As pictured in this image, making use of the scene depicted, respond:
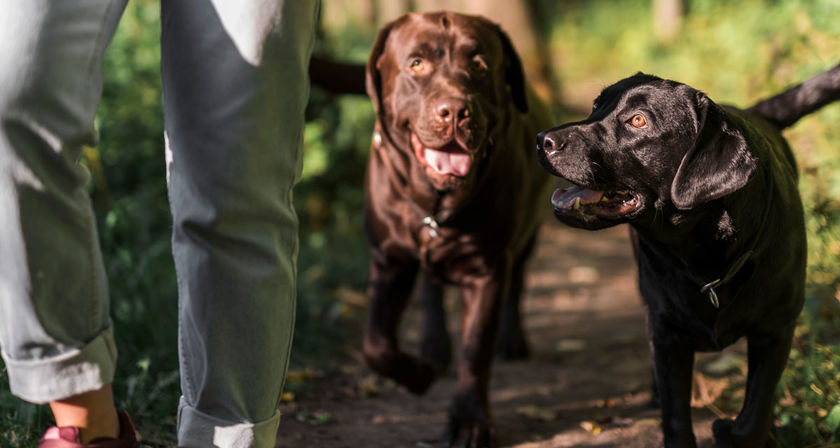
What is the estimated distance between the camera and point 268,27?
6.56 feet

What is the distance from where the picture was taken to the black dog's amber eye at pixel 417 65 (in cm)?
338

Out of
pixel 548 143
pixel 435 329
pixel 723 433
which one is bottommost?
pixel 435 329

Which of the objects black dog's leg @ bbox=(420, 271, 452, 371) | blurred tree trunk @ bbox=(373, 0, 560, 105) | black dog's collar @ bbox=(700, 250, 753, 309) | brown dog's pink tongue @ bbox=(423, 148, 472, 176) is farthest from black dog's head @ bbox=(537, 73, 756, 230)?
blurred tree trunk @ bbox=(373, 0, 560, 105)

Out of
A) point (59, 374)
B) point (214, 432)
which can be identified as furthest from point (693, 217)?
point (59, 374)

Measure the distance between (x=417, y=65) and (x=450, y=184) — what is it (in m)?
0.51

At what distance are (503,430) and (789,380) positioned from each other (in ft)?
3.71

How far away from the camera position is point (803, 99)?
3307 mm

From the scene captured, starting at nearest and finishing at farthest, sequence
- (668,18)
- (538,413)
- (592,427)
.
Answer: (592,427)
(538,413)
(668,18)

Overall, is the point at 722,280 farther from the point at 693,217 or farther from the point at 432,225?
the point at 432,225

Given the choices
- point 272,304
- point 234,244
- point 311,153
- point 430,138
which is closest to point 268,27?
point 234,244

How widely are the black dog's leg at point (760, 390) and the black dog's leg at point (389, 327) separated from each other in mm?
1387

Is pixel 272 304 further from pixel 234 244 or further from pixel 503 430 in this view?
pixel 503 430

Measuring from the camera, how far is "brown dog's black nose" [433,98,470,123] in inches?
123

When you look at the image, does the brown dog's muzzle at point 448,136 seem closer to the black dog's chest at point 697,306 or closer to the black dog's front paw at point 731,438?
the black dog's chest at point 697,306
